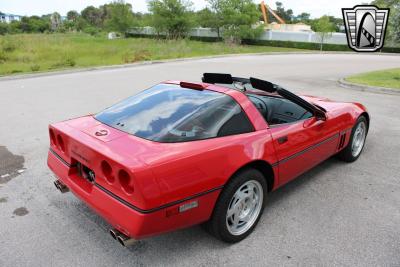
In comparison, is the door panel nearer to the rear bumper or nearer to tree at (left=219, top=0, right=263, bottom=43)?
the rear bumper

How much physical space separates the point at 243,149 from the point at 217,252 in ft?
2.83

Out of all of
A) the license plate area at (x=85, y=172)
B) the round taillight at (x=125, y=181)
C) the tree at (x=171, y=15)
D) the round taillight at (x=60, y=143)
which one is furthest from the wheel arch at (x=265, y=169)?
the tree at (x=171, y=15)

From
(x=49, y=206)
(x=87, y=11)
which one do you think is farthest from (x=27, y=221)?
(x=87, y=11)

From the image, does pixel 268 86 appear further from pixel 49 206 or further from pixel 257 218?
pixel 49 206

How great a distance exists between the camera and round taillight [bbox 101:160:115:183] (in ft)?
8.13

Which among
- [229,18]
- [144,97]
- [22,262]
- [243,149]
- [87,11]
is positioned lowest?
[22,262]

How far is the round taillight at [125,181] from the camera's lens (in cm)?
232

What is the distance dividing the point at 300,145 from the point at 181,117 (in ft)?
4.25

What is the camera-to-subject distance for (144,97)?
11.4 feet

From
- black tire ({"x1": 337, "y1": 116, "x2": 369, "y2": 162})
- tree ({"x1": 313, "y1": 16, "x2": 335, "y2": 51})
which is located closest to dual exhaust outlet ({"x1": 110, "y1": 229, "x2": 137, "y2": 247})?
black tire ({"x1": 337, "y1": 116, "x2": 369, "y2": 162})

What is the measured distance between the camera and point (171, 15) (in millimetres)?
42281

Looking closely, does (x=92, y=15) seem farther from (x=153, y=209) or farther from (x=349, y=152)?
(x=153, y=209)

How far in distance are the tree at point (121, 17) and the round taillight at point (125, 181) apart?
5867 cm

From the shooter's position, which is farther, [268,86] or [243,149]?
[268,86]
